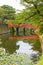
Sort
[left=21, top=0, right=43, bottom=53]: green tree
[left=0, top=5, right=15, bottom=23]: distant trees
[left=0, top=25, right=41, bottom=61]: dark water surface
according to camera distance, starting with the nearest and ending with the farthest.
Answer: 1. [left=21, top=0, right=43, bottom=53]: green tree
2. [left=0, top=25, right=41, bottom=61]: dark water surface
3. [left=0, top=5, right=15, bottom=23]: distant trees

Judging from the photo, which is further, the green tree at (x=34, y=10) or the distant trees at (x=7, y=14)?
the distant trees at (x=7, y=14)

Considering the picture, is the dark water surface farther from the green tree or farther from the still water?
the green tree

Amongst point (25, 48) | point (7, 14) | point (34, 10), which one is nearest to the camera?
point (34, 10)

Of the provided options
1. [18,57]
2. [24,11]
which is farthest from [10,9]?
[18,57]

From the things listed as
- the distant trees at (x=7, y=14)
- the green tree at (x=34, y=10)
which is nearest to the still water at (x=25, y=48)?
the green tree at (x=34, y=10)

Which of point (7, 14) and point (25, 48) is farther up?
point (7, 14)

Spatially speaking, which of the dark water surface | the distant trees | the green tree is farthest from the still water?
the distant trees

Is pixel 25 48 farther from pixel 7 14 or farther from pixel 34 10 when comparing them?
pixel 7 14

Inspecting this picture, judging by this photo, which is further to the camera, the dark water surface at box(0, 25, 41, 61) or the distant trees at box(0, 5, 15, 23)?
the distant trees at box(0, 5, 15, 23)

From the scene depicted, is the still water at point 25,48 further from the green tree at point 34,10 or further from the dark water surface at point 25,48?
the green tree at point 34,10

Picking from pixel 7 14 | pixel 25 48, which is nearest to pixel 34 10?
pixel 25 48

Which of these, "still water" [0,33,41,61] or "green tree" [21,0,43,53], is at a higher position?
"green tree" [21,0,43,53]

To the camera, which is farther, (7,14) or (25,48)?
(7,14)

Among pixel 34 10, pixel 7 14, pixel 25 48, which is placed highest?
pixel 34 10
